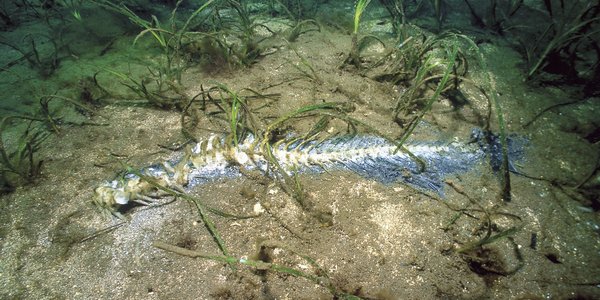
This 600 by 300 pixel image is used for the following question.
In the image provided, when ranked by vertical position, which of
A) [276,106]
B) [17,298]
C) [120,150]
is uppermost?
[276,106]

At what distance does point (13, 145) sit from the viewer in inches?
109

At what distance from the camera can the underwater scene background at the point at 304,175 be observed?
1.93 m

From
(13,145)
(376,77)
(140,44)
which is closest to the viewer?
(13,145)

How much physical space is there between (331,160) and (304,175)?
288mm

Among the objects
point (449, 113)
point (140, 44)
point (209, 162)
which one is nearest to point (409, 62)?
point (449, 113)

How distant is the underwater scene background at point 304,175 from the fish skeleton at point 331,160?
0.02 m

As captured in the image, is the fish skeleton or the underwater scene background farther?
the fish skeleton

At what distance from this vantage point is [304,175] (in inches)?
98.5

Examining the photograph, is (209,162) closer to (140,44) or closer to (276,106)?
(276,106)

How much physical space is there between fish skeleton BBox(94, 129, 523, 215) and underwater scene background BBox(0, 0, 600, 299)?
0.02m

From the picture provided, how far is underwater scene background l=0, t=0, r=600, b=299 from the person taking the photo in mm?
1935

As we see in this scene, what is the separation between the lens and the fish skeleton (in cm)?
239

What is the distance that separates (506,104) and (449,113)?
0.62 meters

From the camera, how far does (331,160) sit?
2.59m
